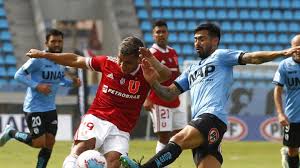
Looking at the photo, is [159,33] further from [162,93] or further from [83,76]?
[83,76]

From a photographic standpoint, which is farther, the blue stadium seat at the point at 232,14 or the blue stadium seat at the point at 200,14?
the blue stadium seat at the point at 232,14

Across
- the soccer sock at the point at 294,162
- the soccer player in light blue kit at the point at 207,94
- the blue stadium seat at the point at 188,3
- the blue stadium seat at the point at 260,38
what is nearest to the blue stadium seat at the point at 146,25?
the blue stadium seat at the point at 188,3

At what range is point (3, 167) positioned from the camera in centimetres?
1234

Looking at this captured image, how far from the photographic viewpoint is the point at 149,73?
26.7ft

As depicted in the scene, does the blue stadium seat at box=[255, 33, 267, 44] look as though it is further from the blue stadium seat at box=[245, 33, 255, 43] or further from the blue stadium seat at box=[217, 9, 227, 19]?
the blue stadium seat at box=[217, 9, 227, 19]

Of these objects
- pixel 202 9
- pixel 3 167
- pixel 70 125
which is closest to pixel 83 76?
pixel 70 125

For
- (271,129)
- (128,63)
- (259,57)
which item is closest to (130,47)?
(128,63)

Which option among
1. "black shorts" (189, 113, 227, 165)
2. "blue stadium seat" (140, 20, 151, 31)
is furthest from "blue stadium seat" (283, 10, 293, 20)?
"black shorts" (189, 113, 227, 165)

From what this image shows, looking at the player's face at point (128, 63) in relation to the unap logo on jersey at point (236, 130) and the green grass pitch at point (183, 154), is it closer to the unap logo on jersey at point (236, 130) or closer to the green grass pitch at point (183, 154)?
the green grass pitch at point (183, 154)

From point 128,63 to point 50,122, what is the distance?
3.82 metres

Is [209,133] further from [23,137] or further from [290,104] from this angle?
[23,137]

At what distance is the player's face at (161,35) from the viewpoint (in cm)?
1195

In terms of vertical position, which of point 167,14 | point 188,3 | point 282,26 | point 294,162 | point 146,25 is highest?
point 188,3

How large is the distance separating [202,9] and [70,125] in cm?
1148
